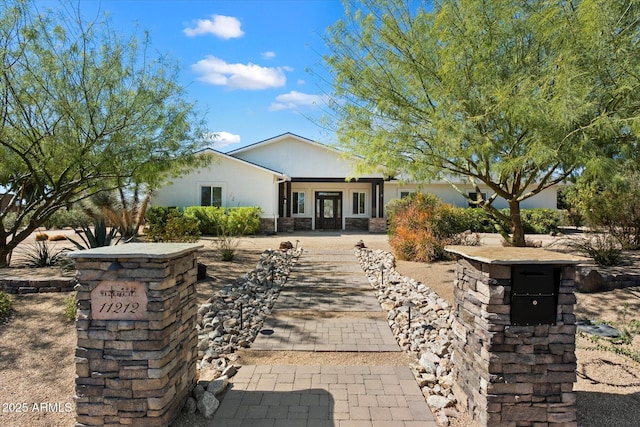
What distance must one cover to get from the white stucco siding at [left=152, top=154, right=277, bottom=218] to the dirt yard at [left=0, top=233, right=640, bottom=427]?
13359 millimetres

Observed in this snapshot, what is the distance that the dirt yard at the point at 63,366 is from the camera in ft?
10.6

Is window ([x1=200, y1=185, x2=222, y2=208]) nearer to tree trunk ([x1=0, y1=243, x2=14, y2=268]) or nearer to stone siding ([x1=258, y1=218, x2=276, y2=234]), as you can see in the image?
stone siding ([x1=258, y1=218, x2=276, y2=234])

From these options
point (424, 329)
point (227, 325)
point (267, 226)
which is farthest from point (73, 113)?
point (267, 226)

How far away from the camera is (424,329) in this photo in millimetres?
5078

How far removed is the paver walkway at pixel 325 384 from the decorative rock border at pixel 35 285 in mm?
3977

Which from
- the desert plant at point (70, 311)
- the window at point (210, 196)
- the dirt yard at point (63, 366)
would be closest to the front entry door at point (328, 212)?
the window at point (210, 196)

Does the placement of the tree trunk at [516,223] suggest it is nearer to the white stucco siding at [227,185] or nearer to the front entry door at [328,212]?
the white stucco siding at [227,185]

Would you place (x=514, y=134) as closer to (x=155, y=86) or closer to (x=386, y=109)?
(x=386, y=109)

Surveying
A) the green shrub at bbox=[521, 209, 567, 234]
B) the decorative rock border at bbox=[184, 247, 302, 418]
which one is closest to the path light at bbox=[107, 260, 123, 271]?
the decorative rock border at bbox=[184, 247, 302, 418]

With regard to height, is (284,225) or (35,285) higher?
(284,225)

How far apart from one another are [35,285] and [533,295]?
776cm

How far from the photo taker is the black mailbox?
110 inches

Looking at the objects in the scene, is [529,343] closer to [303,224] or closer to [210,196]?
[210,196]

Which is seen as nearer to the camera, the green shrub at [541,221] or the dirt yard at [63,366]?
the dirt yard at [63,366]
